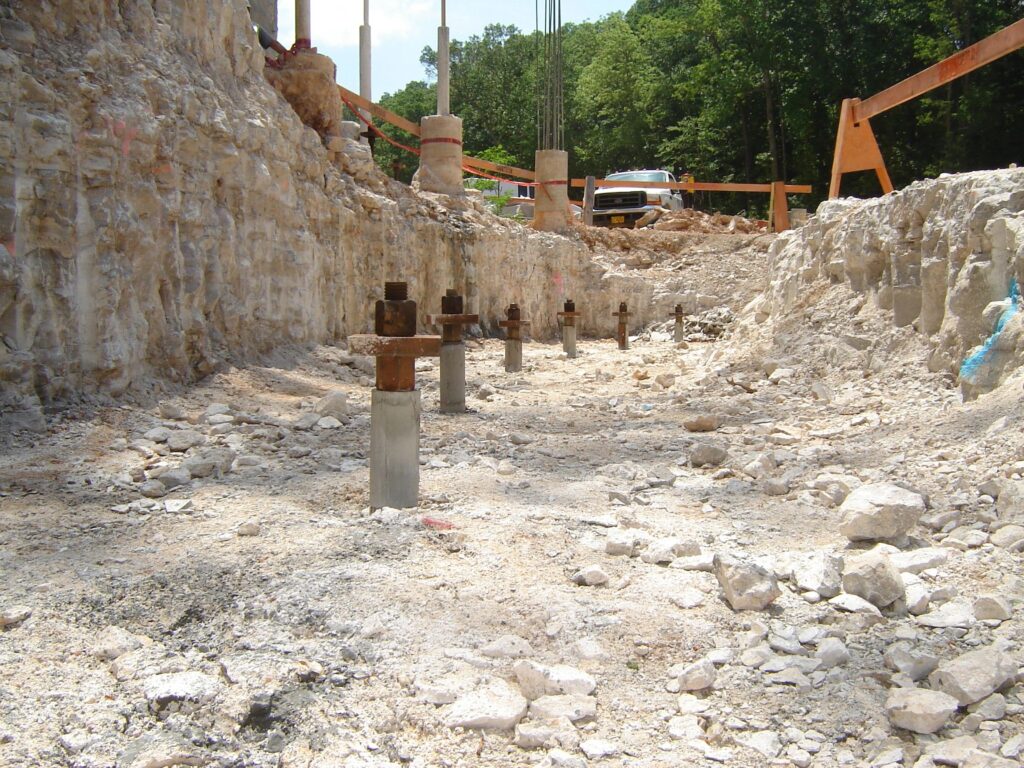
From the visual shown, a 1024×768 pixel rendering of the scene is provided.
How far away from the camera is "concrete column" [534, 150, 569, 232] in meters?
19.8

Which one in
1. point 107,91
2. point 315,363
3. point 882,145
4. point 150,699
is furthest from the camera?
point 882,145

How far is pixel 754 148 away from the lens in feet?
113

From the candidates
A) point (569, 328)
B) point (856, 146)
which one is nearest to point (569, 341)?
point (569, 328)

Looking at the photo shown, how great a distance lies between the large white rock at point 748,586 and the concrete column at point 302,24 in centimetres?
1121

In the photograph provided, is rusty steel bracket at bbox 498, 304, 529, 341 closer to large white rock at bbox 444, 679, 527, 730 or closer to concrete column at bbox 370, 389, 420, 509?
concrete column at bbox 370, 389, 420, 509

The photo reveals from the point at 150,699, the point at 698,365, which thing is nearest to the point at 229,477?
the point at 150,699

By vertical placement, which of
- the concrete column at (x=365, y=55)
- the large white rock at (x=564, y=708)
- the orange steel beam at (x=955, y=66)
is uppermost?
the concrete column at (x=365, y=55)

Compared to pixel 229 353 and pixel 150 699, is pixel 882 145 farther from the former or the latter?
pixel 150 699

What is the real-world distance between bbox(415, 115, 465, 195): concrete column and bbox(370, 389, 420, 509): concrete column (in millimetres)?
11960

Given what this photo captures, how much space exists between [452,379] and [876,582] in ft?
18.6

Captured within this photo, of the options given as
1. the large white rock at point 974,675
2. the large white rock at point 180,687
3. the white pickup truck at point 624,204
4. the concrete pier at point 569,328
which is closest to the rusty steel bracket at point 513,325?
the concrete pier at point 569,328

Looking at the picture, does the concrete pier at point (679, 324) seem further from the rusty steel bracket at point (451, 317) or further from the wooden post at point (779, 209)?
the rusty steel bracket at point (451, 317)

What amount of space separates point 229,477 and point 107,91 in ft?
11.5

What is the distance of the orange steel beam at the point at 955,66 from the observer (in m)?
6.95
